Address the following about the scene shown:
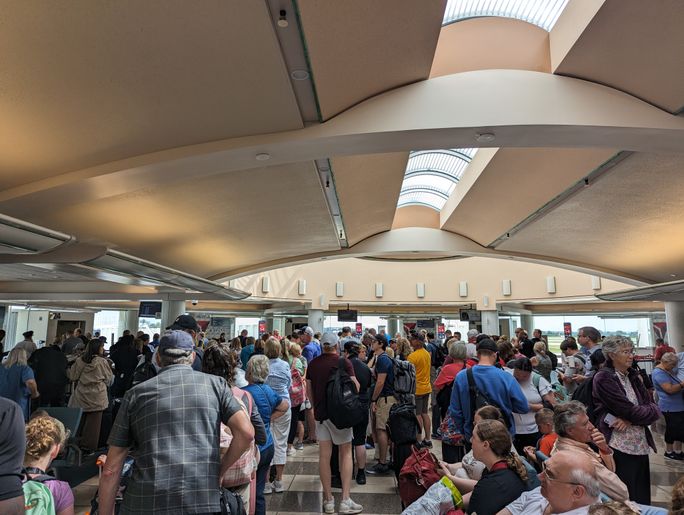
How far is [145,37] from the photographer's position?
299 cm

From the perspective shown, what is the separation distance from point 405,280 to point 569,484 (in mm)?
18037

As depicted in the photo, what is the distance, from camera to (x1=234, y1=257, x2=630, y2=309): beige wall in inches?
747

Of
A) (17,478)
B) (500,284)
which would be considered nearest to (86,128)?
(17,478)

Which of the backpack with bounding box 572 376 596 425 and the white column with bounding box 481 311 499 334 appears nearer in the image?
the backpack with bounding box 572 376 596 425

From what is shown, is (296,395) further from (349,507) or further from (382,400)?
(349,507)

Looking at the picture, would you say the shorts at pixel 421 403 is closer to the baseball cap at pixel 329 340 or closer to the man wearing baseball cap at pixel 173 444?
the baseball cap at pixel 329 340

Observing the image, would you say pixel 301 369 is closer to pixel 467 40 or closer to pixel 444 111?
pixel 444 111

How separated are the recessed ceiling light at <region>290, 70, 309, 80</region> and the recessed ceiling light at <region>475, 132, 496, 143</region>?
1.84 m

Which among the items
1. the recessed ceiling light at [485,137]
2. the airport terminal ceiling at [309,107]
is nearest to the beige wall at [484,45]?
the airport terminal ceiling at [309,107]

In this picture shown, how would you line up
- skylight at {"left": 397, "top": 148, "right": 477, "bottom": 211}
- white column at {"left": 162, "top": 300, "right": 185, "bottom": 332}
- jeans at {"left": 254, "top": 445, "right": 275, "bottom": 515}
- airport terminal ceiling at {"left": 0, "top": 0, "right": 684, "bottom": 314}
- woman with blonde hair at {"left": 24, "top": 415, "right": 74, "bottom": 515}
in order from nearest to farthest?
1. woman with blonde hair at {"left": 24, "top": 415, "right": 74, "bottom": 515}
2. airport terminal ceiling at {"left": 0, "top": 0, "right": 684, "bottom": 314}
3. jeans at {"left": 254, "top": 445, "right": 275, "bottom": 515}
4. skylight at {"left": 397, "top": 148, "right": 477, "bottom": 211}
5. white column at {"left": 162, "top": 300, "right": 185, "bottom": 332}

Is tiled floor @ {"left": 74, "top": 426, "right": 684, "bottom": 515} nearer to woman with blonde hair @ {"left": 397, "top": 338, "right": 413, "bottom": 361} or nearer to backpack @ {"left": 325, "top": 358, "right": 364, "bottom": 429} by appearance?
backpack @ {"left": 325, "top": 358, "right": 364, "bottom": 429}

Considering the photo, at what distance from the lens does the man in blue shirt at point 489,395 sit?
12.5ft

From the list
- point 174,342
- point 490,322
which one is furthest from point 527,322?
point 174,342

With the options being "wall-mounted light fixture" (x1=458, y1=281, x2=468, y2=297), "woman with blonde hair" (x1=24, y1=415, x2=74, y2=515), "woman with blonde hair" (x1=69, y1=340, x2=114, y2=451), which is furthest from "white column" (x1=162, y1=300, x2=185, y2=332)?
"woman with blonde hair" (x1=24, y1=415, x2=74, y2=515)
